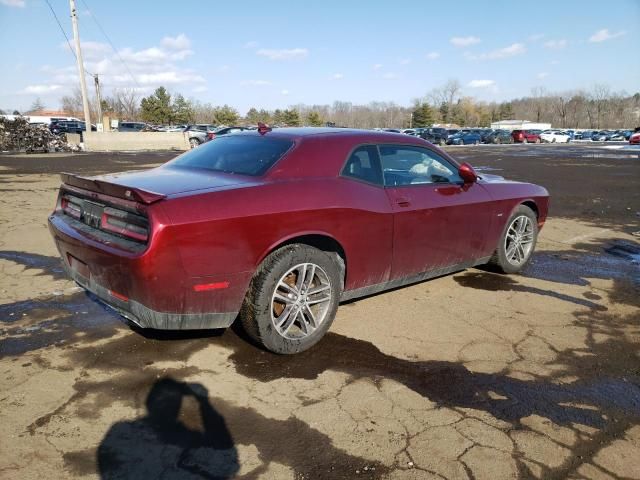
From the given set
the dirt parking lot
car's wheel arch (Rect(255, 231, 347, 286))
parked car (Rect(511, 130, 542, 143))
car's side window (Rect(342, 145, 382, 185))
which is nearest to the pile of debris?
the dirt parking lot

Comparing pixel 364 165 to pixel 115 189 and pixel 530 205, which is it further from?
pixel 530 205

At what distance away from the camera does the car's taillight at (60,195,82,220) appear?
11.4ft

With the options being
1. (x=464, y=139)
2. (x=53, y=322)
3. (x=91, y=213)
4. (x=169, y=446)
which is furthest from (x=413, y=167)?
(x=464, y=139)

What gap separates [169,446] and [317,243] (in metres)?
1.64

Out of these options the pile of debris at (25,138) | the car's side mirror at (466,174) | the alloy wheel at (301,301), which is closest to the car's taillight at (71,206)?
the alloy wheel at (301,301)

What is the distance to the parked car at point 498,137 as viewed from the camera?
173ft

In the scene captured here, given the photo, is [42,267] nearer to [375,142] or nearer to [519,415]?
[375,142]

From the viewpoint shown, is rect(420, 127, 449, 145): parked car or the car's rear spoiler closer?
the car's rear spoiler

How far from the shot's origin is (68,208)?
3648 mm

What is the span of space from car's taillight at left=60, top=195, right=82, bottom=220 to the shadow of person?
148cm

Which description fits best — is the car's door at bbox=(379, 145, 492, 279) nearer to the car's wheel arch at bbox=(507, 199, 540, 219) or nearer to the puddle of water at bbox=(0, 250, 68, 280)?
the car's wheel arch at bbox=(507, 199, 540, 219)

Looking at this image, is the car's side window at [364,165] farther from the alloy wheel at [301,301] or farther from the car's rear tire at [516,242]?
the car's rear tire at [516,242]

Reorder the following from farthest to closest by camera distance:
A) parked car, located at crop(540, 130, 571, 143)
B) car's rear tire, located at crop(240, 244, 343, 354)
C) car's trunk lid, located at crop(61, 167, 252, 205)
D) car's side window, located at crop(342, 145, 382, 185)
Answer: parked car, located at crop(540, 130, 571, 143) → car's side window, located at crop(342, 145, 382, 185) → car's rear tire, located at crop(240, 244, 343, 354) → car's trunk lid, located at crop(61, 167, 252, 205)

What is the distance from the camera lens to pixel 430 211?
4113 mm
